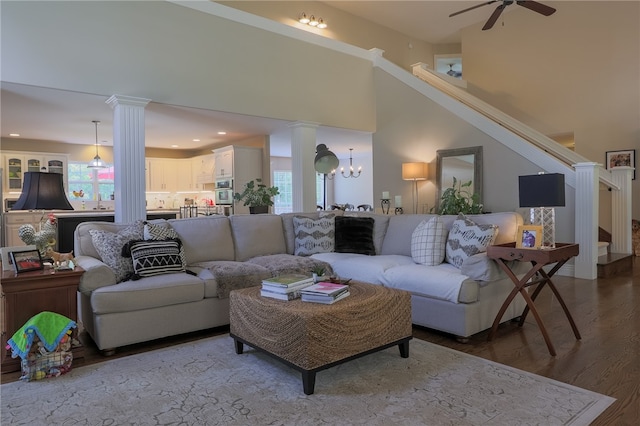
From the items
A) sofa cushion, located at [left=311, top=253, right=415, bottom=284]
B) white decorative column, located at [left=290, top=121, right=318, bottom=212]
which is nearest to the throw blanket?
sofa cushion, located at [left=311, top=253, right=415, bottom=284]

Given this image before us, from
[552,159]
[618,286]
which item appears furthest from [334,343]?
[552,159]

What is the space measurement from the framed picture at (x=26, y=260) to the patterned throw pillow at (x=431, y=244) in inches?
118

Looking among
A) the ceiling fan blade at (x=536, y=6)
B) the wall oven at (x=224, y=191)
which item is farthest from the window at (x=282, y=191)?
the ceiling fan blade at (x=536, y=6)

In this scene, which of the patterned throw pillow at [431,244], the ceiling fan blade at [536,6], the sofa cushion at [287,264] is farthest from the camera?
the ceiling fan blade at [536,6]

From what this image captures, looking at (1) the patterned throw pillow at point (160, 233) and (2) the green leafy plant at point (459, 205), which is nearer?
(1) the patterned throw pillow at point (160, 233)

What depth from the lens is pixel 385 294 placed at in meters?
2.70

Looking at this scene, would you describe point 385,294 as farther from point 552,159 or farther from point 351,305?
point 552,159

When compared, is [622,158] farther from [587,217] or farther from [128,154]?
[128,154]

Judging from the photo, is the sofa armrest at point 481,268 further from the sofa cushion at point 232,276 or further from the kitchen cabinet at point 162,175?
the kitchen cabinet at point 162,175

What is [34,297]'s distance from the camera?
2725mm

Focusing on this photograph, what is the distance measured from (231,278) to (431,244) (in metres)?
1.78

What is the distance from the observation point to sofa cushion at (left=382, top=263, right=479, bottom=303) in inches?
121

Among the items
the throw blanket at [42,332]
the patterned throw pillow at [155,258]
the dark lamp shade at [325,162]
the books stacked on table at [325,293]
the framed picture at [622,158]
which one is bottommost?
the throw blanket at [42,332]

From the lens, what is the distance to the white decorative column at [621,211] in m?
6.24
